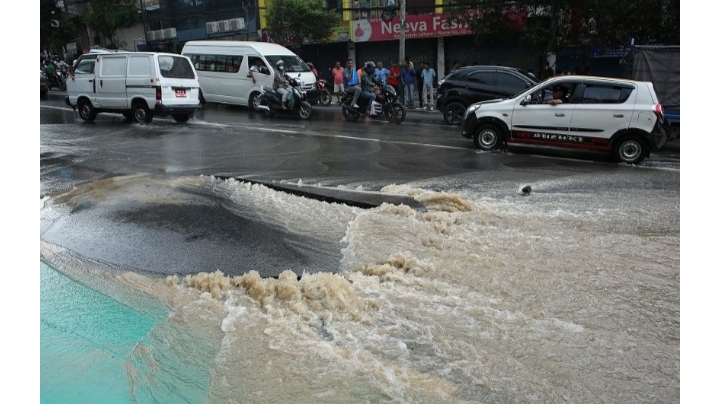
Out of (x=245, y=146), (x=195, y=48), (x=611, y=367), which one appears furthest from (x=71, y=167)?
(x=195, y=48)

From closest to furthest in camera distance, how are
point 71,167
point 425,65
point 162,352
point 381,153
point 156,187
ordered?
point 162,352 → point 156,187 → point 71,167 → point 381,153 → point 425,65

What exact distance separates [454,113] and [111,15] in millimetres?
26352

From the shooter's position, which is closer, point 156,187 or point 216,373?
point 216,373

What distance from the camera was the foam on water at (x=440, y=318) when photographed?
371cm

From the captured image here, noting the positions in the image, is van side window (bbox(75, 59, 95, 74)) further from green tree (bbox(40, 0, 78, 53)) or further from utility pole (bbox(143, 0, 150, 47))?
utility pole (bbox(143, 0, 150, 47))

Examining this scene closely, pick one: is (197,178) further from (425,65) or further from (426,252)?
(425,65)

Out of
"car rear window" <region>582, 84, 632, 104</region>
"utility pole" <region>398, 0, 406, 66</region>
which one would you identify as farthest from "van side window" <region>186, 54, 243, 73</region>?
"car rear window" <region>582, 84, 632, 104</region>

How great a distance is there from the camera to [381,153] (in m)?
11.2

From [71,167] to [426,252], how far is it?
663cm

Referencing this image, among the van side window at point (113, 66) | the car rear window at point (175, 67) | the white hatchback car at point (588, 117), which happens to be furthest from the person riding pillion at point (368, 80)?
the van side window at point (113, 66)

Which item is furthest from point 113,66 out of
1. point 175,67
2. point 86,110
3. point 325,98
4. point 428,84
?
point 428,84

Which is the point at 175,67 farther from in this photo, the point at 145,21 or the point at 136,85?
the point at 145,21

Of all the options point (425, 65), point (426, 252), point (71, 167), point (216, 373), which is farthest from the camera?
point (425, 65)

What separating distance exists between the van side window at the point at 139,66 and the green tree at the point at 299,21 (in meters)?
13.3
